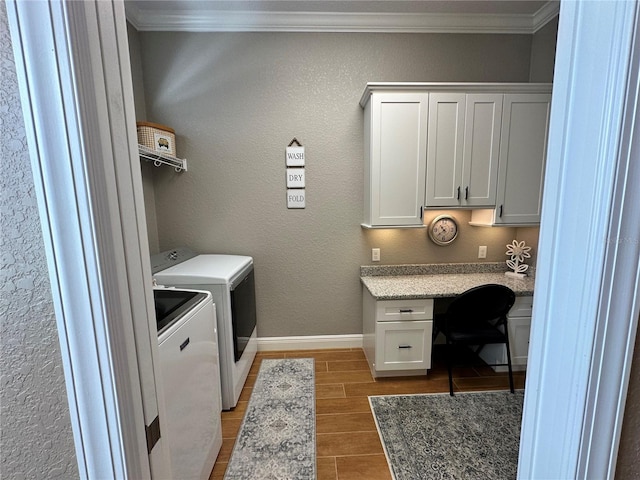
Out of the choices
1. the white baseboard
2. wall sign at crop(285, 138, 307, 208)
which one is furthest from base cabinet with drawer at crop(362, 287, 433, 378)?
wall sign at crop(285, 138, 307, 208)

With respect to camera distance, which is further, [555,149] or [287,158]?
[287,158]

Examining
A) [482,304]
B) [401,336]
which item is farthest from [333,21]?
[401,336]

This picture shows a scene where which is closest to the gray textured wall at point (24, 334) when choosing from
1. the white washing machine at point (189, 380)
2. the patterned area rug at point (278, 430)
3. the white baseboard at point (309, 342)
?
the white washing machine at point (189, 380)

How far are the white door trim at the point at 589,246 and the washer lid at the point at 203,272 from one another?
1.68 metres

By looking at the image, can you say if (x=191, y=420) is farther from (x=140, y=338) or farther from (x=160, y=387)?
(x=140, y=338)

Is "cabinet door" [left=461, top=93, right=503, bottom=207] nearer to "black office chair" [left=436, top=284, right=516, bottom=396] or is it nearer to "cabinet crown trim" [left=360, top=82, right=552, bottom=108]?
"cabinet crown trim" [left=360, top=82, right=552, bottom=108]

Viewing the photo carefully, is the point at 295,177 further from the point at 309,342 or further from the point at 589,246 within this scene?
the point at 589,246

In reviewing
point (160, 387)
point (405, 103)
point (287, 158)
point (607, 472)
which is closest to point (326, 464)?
point (160, 387)

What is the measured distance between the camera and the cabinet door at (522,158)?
218 cm

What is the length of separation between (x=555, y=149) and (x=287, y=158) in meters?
2.19

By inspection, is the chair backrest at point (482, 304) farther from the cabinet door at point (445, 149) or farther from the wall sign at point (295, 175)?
the wall sign at point (295, 175)

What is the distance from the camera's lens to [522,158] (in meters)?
2.25

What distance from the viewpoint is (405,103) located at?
2.15 meters

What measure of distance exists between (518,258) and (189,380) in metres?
2.71
